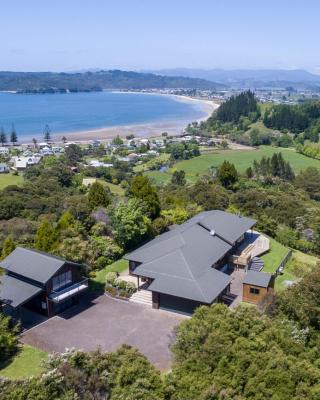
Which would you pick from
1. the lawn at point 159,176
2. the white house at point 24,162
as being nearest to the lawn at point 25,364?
the lawn at point 159,176

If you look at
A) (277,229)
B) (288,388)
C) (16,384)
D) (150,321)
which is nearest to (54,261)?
(150,321)

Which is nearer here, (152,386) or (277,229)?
(152,386)

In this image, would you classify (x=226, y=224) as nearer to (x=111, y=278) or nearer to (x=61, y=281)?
(x=111, y=278)

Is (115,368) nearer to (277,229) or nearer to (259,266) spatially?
(259,266)

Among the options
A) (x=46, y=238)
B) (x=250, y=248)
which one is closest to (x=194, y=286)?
(x=250, y=248)

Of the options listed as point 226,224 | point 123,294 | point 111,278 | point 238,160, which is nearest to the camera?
point 123,294

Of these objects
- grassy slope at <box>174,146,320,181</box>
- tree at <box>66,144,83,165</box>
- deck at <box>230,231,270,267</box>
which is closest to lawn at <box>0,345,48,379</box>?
deck at <box>230,231,270,267</box>
